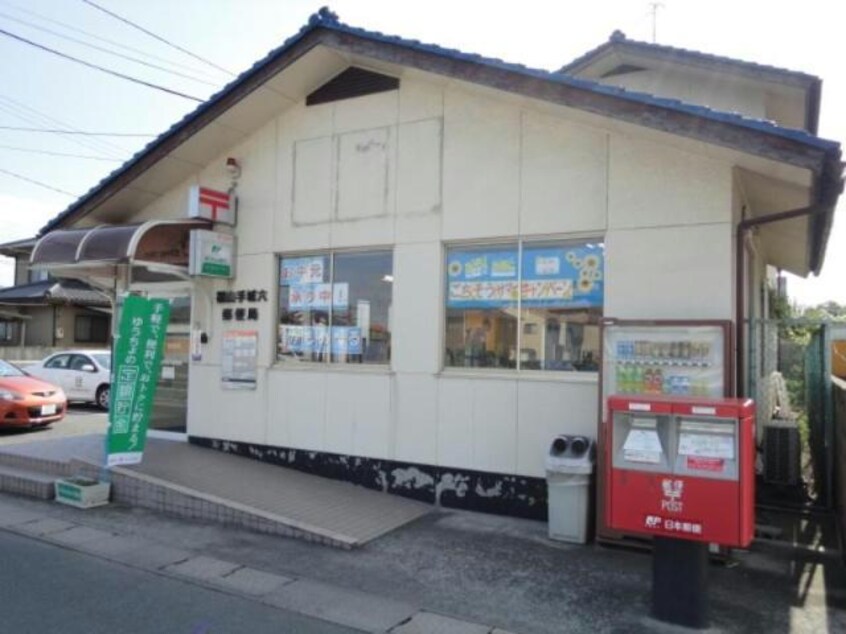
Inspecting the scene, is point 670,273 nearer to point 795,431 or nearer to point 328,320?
point 795,431

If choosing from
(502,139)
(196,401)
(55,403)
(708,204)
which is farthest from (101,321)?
(708,204)

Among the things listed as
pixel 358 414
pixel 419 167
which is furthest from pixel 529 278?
pixel 358 414

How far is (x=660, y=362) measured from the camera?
20.7 feet

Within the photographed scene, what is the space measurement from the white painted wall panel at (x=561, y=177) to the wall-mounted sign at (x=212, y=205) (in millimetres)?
4260

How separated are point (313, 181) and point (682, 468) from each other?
608 centimetres

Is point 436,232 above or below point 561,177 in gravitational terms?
below

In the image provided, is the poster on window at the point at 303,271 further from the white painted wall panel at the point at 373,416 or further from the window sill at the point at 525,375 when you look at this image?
the window sill at the point at 525,375

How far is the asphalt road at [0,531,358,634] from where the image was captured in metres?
4.54

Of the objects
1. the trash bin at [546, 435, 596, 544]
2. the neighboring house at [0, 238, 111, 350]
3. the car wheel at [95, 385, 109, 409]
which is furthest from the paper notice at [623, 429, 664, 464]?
the neighboring house at [0, 238, 111, 350]

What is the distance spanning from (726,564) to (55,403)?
11.9 m

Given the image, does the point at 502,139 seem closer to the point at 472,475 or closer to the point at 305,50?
the point at 305,50

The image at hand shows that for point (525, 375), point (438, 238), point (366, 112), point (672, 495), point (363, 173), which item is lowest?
point (672, 495)

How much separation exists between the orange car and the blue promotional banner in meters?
8.88

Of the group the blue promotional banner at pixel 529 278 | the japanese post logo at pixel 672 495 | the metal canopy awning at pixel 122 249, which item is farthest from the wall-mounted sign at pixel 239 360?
the japanese post logo at pixel 672 495
